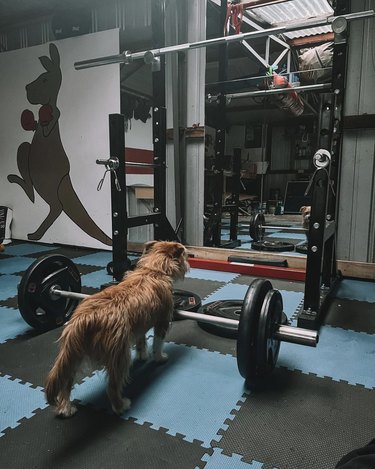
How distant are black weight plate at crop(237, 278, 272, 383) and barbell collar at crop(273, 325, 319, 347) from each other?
0.18 meters

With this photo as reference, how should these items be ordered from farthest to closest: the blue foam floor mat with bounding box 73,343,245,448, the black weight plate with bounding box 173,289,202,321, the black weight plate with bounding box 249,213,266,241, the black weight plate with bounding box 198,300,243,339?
the black weight plate with bounding box 249,213,266,241 → the black weight plate with bounding box 173,289,202,321 → the black weight plate with bounding box 198,300,243,339 → the blue foam floor mat with bounding box 73,343,245,448

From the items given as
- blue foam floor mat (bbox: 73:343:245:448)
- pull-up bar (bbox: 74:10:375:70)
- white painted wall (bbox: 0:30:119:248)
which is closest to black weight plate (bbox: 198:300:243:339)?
blue foam floor mat (bbox: 73:343:245:448)

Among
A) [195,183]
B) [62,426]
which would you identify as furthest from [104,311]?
[195,183]

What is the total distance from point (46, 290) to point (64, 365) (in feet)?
3.10

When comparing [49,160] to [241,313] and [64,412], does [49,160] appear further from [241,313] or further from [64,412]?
[241,313]

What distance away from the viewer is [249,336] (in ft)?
4.49

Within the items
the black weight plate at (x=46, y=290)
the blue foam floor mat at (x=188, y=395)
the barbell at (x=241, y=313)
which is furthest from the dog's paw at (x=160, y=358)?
the black weight plate at (x=46, y=290)

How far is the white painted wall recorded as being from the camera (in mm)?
4406

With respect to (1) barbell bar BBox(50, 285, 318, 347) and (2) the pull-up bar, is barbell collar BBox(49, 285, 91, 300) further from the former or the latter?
(2) the pull-up bar

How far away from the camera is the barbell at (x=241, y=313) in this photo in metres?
1.40

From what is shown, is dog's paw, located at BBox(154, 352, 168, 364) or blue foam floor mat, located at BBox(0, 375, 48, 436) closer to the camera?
blue foam floor mat, located at BBox(0, 375, 48, 436)

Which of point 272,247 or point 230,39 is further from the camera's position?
point 272,247

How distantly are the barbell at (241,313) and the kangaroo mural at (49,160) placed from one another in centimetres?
245

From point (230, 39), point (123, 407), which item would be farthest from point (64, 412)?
point (230, 39)
